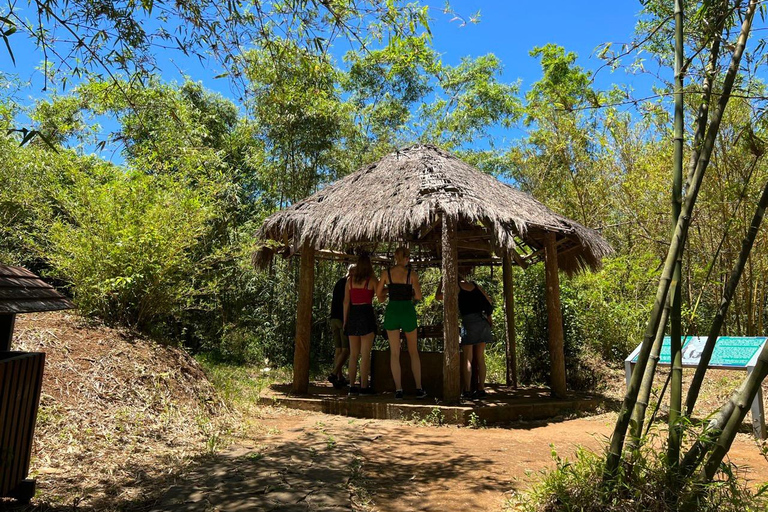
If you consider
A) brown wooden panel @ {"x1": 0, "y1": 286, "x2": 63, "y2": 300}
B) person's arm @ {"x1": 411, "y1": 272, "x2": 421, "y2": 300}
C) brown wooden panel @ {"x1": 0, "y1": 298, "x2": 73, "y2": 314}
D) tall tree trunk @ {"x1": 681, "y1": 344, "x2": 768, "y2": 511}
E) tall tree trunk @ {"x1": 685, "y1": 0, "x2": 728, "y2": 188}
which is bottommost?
tall tree trunk @ {"x1": 681, "y1": 344, "x2": 768, "y2": 511}

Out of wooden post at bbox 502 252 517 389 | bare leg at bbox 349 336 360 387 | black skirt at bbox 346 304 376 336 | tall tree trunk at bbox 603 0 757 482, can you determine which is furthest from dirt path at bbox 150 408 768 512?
wooden post at bbox 502 252 517 389

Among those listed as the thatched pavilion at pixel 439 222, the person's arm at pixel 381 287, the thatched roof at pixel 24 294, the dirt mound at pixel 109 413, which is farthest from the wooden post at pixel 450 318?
the thatched roof at pixel 24 294

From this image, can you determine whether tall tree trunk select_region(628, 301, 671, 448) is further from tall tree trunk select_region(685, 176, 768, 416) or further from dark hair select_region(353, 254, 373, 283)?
dark hair select_region(353, 254, 373, 283)

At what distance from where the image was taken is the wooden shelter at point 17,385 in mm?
2844

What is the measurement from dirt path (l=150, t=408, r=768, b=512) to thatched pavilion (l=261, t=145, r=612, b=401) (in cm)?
111

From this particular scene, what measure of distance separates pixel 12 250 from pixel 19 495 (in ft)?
33.0

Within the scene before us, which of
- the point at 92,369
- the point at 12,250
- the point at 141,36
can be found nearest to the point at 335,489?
the point at 92,369

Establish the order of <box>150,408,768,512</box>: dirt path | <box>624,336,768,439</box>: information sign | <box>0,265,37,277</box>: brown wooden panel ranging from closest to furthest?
1. <box>0,265,37,277</box>: brown wooden panel
2. <box>150,408,768,512</box>: dirt path
3. <box>624,336,768,439</box>: information sign

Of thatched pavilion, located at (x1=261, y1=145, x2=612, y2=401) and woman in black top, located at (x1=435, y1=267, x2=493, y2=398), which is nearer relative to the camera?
thatched pavilion, located at (x1=261, y1=145, x2=612, y2=401)

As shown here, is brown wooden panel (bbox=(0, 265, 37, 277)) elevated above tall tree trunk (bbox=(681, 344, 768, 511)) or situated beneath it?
elevated above

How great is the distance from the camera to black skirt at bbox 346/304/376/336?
6.65 meters

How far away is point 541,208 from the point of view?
7.34 metres

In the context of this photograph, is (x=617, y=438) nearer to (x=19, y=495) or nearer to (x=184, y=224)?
(x=19, y=495)

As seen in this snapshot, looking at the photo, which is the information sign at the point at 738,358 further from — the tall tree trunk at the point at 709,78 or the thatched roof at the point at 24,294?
the thatched roof at the point at 24,294
